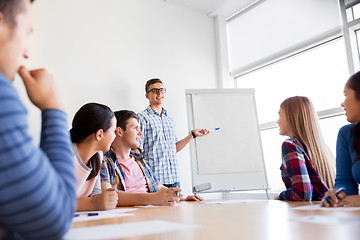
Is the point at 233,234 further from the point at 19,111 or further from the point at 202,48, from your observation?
the point at 202,48

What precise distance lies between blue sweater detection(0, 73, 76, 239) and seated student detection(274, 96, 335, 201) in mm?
1335

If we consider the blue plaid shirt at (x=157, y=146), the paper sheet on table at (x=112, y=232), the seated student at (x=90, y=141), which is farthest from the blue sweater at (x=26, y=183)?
the blue plaid shirt at (x=157, y=146)

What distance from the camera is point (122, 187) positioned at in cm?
181

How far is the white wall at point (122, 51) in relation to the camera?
9.52ft

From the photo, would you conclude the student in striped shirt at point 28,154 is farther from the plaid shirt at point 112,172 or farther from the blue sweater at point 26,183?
the plaid shirt at point 112,172

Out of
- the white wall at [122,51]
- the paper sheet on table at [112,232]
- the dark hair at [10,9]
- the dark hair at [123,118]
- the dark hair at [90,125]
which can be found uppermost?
the white wall at [122,51]

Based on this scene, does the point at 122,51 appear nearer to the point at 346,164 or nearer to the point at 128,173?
the point at 128,173

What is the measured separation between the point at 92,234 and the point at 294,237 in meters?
0.40

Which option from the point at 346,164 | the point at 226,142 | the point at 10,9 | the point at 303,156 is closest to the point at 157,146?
the point at 226,142

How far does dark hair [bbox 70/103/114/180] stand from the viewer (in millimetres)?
1502

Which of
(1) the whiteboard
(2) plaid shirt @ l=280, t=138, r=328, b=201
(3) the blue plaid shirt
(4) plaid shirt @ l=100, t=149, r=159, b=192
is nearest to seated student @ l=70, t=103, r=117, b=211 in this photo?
(4) plaid shirt @ l=100, t=149, r=159, b=192

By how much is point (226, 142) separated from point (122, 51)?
157 cm

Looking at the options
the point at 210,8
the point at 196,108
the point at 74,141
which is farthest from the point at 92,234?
the point at 210,8

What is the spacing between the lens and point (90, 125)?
4.98ft
